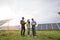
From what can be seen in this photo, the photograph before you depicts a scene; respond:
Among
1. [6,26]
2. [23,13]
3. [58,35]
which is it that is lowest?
[58,35]

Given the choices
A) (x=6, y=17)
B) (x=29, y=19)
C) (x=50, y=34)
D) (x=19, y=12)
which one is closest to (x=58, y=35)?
(x=50, y=34)

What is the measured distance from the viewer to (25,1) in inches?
144

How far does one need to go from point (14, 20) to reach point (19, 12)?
22cm

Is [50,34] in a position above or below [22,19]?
below

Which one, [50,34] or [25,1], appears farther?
[25,1]

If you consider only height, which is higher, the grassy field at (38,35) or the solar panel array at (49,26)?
the solar panel array at (49,26)

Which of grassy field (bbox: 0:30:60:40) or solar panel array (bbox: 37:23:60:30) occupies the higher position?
solar panel array (bbox: 37:23:60:30)

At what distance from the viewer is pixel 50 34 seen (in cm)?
343

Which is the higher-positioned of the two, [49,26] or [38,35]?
[49,26]

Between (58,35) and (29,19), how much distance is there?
0.73 m

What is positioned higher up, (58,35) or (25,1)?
(25,1)

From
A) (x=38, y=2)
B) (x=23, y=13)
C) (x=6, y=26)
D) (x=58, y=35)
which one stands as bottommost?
(x=58, y=35)

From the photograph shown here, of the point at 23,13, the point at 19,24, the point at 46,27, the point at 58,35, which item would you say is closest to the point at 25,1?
the point at 23,13

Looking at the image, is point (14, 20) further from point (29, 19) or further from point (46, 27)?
point (46, 27)
